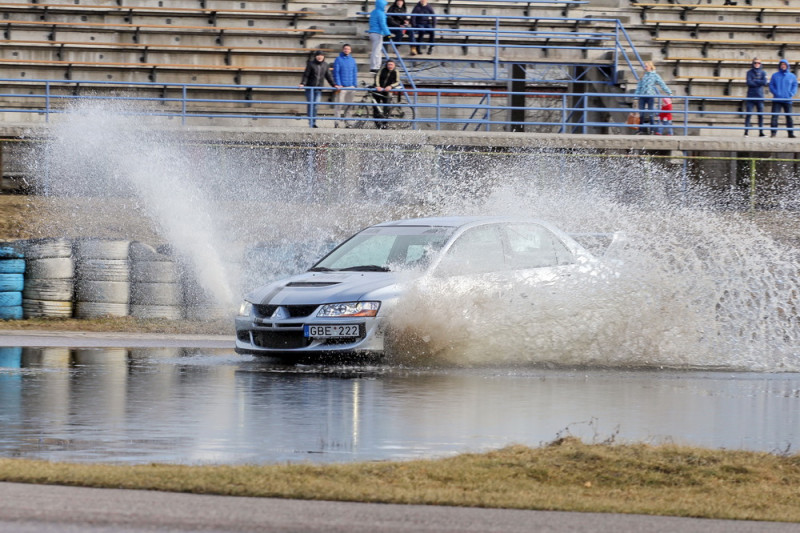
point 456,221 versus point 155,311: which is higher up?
point 456,221

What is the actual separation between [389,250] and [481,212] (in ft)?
21.0

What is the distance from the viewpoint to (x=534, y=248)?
14.4 meters

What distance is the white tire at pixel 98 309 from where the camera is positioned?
18.0 m

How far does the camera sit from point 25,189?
2606 centimetres

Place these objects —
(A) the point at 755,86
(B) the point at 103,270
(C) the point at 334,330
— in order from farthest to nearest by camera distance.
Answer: (A) the point at 755,86 < (B) the point at 103,270 < (C) the point at 334,330

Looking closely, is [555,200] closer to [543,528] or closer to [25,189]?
[25,189]

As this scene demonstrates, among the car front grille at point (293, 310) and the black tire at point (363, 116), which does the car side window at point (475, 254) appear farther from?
the black tire at point (363, 116)

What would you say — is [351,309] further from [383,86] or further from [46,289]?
[383,86]

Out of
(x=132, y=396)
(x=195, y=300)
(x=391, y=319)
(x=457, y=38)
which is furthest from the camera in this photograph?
(x=457, y=38)

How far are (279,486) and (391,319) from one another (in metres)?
6.26

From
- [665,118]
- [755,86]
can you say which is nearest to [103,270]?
[665,118]

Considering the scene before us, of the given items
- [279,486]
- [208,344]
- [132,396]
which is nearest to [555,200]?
[208,344]

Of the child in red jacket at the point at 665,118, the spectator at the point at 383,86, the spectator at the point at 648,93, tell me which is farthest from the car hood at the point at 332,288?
the child in red jacket at the point at 665,118

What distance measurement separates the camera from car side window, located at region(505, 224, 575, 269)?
14.2 meters
